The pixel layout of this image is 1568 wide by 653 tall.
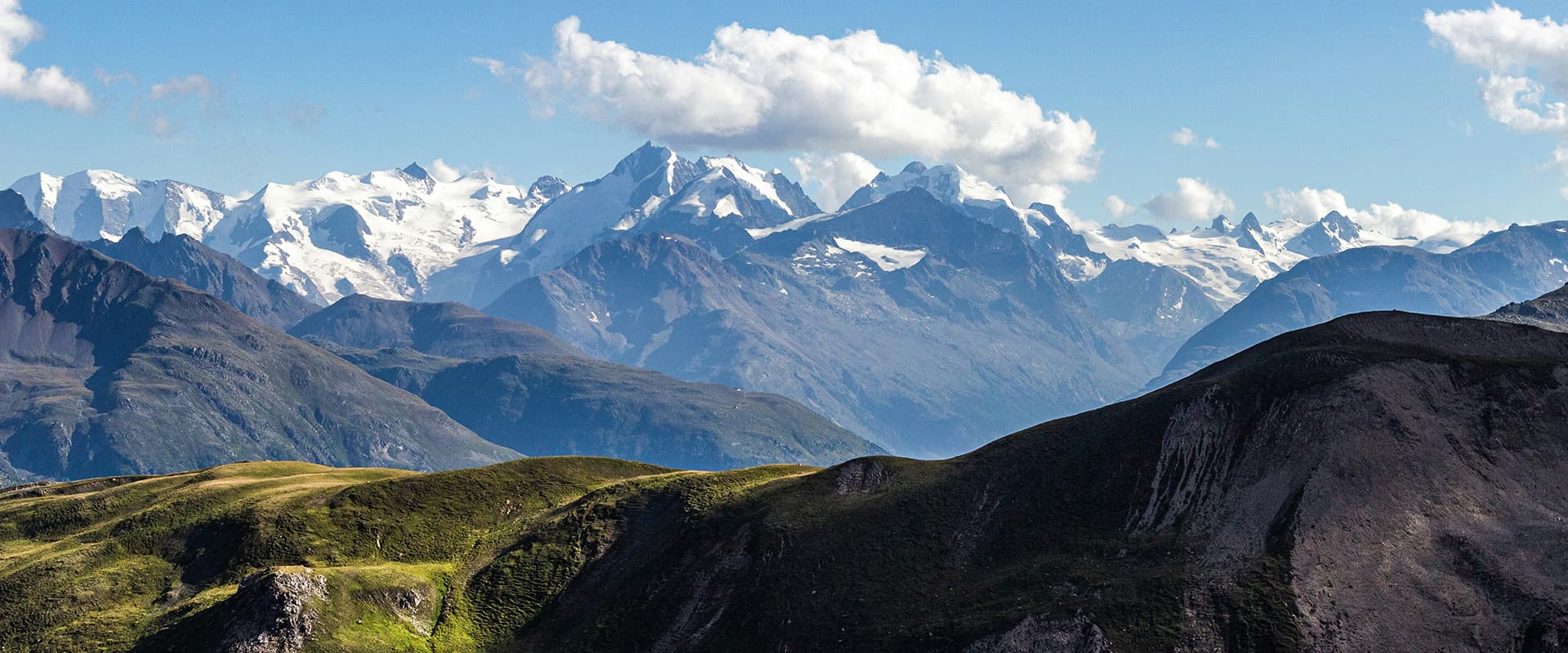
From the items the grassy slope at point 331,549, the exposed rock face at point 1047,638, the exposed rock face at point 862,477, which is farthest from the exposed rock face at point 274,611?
the exposed rock face at point 1047,638

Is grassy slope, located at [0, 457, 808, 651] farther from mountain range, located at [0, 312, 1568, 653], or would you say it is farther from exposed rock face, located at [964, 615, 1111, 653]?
exposed rock face, located at [964, 615, 1111, 653]

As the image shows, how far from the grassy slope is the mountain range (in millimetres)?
482

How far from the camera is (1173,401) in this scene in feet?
537

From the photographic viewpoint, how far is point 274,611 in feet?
459

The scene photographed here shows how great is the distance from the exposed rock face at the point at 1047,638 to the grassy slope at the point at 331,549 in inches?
2113

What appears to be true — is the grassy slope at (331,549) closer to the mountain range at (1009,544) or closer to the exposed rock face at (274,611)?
the mountain range at (1009,544)

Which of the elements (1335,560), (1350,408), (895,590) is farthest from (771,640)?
(1350,408)

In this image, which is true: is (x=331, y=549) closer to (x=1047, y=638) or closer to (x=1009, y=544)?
(x=1009, y=544)

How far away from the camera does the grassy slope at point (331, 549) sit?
147 m

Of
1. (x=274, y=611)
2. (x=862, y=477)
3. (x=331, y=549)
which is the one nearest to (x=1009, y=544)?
(x=862, y=477)

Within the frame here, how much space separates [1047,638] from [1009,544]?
22828mm

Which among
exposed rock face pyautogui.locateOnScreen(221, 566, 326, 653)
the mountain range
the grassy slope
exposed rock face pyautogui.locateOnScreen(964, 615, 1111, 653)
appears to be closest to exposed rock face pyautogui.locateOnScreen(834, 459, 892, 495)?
the mountain range

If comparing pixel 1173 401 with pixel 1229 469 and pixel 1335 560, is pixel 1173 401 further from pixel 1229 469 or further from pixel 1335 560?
pixel 1335 560

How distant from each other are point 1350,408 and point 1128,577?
3698cm
